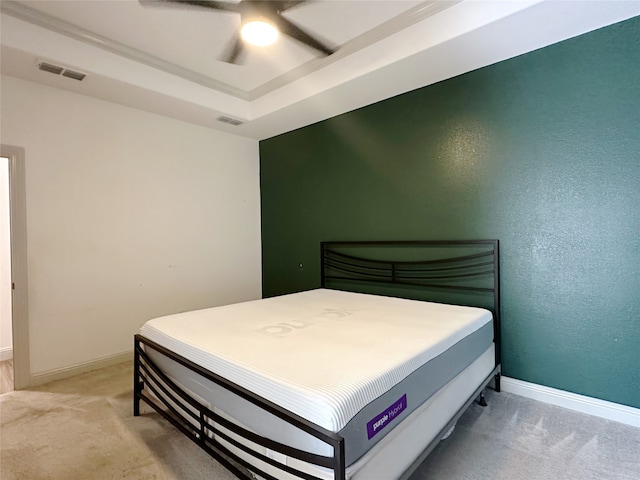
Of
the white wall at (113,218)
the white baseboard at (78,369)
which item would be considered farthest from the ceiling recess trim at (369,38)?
the white baseboard at (78,369)

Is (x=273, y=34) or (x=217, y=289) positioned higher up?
(x=273, y=34)

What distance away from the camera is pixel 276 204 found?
480 cm

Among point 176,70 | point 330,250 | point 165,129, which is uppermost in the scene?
point 176,70

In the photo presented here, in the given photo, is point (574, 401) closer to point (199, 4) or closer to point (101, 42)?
point (199, 4)

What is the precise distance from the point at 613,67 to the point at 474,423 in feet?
8.69

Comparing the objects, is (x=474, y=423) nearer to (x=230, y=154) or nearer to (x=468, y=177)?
(x=468, y=177)

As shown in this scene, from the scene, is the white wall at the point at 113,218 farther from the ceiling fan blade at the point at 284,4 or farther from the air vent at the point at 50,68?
the ceiling fan blade at the point at 284,4

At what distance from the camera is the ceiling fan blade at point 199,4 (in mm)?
1857

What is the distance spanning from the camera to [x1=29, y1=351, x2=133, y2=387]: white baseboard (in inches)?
119

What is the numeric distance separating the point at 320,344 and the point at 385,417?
1.78ft

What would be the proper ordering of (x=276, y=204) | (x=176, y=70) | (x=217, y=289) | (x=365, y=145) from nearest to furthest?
(x=176, y=70) < (x=365, y=145) < (x=217, y=289) < (x=276, y=204)

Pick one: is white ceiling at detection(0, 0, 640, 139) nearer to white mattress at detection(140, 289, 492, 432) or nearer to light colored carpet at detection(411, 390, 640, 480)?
white mattress at detection(140, 289, 492, 432)

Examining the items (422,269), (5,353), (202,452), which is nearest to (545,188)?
(422,269)

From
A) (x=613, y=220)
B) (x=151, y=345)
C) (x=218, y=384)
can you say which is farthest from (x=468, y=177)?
(x=151, y=345)
